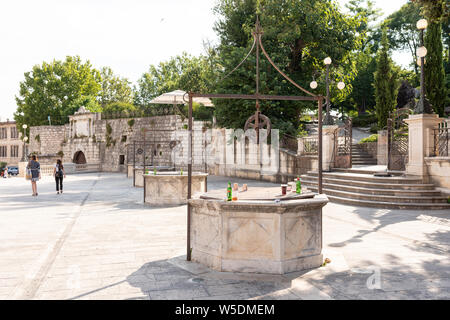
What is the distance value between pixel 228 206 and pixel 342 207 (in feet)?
24.0

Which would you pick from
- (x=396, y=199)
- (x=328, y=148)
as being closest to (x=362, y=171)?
(x=328, y=148)

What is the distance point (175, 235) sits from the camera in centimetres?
710

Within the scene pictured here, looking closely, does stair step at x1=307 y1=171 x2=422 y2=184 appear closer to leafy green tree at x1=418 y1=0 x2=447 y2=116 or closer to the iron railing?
the iron railing

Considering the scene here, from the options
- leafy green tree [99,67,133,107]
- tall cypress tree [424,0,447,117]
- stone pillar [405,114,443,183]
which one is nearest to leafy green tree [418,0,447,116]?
tall cypress tree [424,0,447,117]

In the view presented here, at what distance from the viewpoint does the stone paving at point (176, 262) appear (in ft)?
13.4

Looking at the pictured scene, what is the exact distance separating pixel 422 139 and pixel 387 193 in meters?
2.05

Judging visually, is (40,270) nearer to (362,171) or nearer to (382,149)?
(362,171)

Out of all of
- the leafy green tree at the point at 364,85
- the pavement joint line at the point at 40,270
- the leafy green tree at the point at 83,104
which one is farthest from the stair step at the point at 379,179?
the leafy green tree at the point at 83,104

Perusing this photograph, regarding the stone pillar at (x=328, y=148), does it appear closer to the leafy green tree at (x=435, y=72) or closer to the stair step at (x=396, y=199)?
the stair step at (x=396, y=199)

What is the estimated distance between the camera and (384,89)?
82.9 ft

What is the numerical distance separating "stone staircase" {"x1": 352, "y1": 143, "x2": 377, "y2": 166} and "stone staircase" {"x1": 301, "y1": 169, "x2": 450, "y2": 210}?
5964 mm

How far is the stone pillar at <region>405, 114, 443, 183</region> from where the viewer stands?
11398 millimetres

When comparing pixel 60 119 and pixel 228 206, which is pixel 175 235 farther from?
pixel 60 119
